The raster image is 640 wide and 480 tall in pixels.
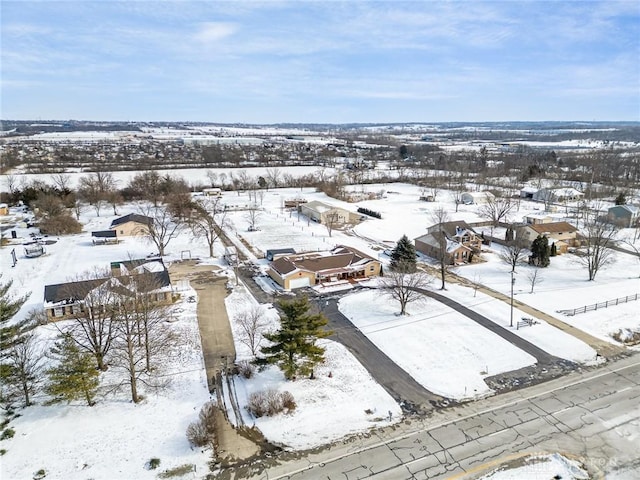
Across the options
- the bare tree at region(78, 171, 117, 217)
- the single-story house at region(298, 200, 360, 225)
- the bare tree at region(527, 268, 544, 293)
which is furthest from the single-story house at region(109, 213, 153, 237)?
the bare tree at region(527, 268, 544, 293)

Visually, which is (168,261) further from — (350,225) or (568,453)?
(568,453)

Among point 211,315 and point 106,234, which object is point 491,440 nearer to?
point 211,315

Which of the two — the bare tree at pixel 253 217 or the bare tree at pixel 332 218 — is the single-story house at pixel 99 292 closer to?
the bare tree at pixel 253 217

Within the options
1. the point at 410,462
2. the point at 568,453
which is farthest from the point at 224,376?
the point at 568,453

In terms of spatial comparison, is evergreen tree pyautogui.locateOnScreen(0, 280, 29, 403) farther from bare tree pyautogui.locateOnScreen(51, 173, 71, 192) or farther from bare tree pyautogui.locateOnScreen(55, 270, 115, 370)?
bare tree pyautogui.locateOnScreen(51, 173, 71, 192)

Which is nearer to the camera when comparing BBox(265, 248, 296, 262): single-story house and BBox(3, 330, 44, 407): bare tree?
BBox(3, 330, 44, 407): bare tree

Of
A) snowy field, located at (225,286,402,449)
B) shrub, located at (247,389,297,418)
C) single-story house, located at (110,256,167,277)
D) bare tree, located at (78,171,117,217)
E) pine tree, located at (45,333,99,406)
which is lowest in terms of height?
snowy field, located at (225,286,402,449)

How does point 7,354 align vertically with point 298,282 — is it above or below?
above

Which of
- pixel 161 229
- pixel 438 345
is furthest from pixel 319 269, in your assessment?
pixel 161 229
